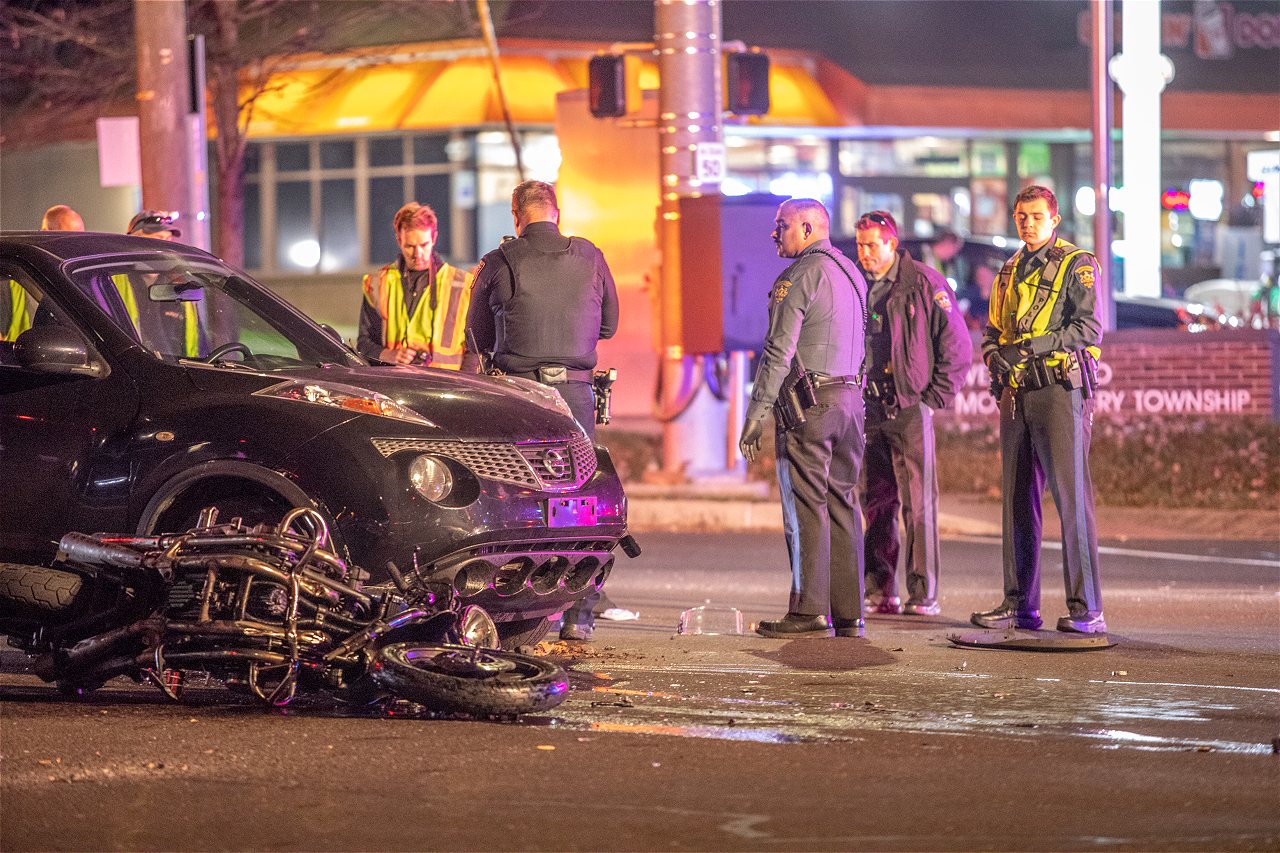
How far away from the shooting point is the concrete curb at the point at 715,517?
1513 cm

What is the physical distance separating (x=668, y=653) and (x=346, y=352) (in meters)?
1.92

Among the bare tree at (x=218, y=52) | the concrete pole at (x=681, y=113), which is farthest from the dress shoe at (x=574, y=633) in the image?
the bare tree at (x=218, y=52)

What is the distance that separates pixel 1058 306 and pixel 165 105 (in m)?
7.41

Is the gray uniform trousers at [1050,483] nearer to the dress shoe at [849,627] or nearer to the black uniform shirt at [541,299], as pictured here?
the dress shoe at [849,627]

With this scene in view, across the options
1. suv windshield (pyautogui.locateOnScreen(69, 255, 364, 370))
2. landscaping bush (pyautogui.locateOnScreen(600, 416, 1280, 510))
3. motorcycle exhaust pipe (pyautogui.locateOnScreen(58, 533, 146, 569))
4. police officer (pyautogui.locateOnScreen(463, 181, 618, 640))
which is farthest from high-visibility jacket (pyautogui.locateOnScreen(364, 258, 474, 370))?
landscaping bush (pyautogui.locateOnScreen(600, 416, 1280, 510))

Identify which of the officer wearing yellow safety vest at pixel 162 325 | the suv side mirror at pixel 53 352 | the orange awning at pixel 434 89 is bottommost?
the suv side mirror at pixel 53 352

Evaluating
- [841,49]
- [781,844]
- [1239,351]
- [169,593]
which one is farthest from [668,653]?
[841,49]

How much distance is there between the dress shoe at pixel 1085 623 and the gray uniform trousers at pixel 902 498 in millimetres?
1261

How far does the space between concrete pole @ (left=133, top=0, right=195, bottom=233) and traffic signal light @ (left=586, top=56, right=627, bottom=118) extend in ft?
10.7

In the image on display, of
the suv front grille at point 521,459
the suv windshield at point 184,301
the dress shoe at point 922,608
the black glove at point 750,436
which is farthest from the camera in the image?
the dress shoe at point 922,608

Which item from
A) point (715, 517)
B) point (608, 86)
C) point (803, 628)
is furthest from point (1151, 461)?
point (803, 628)

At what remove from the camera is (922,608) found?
33.9ft

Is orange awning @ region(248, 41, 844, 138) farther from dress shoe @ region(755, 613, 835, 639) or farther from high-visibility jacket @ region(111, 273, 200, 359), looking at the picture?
dress shoe @ region(755, 613, 835, 639)

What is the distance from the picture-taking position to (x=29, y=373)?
7.66m
